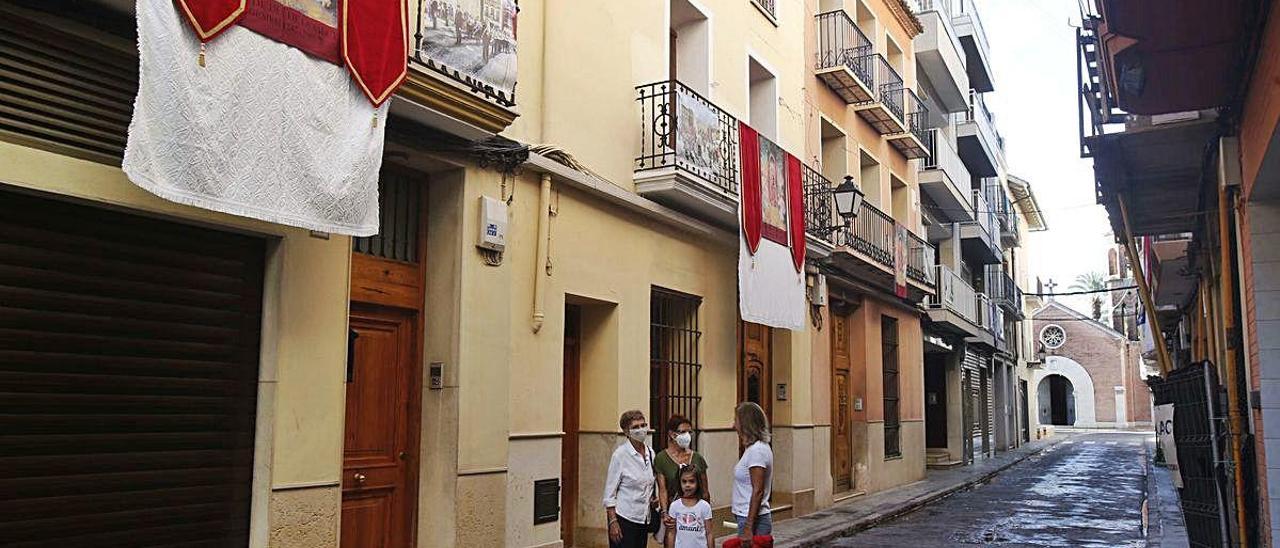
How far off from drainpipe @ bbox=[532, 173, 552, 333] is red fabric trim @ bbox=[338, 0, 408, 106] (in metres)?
2.62

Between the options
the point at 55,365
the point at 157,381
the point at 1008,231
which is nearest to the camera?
the point at 55,365

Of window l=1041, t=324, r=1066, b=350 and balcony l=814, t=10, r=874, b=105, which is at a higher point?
balcony l=814, t=10, r=874, b=105

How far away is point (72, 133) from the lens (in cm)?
559

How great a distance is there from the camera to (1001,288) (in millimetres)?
34594

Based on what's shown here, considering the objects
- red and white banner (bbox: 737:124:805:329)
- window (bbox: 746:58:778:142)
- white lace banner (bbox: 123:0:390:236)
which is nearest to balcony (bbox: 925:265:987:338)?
window (bbox: 746:58:778:142)

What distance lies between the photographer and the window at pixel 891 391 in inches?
803

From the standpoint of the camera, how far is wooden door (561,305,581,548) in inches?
414

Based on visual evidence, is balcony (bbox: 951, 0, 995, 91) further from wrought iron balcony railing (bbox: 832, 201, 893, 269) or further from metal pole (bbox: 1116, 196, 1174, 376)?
metal pole (bbox: 1116, 196, 1174, 376)

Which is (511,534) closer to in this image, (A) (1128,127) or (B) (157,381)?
(B) (157,381)

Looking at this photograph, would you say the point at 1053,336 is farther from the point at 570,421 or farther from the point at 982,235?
the point at 570,421

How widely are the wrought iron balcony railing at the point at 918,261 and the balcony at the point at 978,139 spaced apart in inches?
336

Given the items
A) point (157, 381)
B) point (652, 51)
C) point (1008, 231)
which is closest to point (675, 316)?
point (652, 51)

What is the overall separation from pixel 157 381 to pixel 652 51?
7.11 meters

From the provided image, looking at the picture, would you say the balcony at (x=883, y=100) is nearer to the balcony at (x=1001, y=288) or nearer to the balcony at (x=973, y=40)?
the balcony at (x=973, y=40)
